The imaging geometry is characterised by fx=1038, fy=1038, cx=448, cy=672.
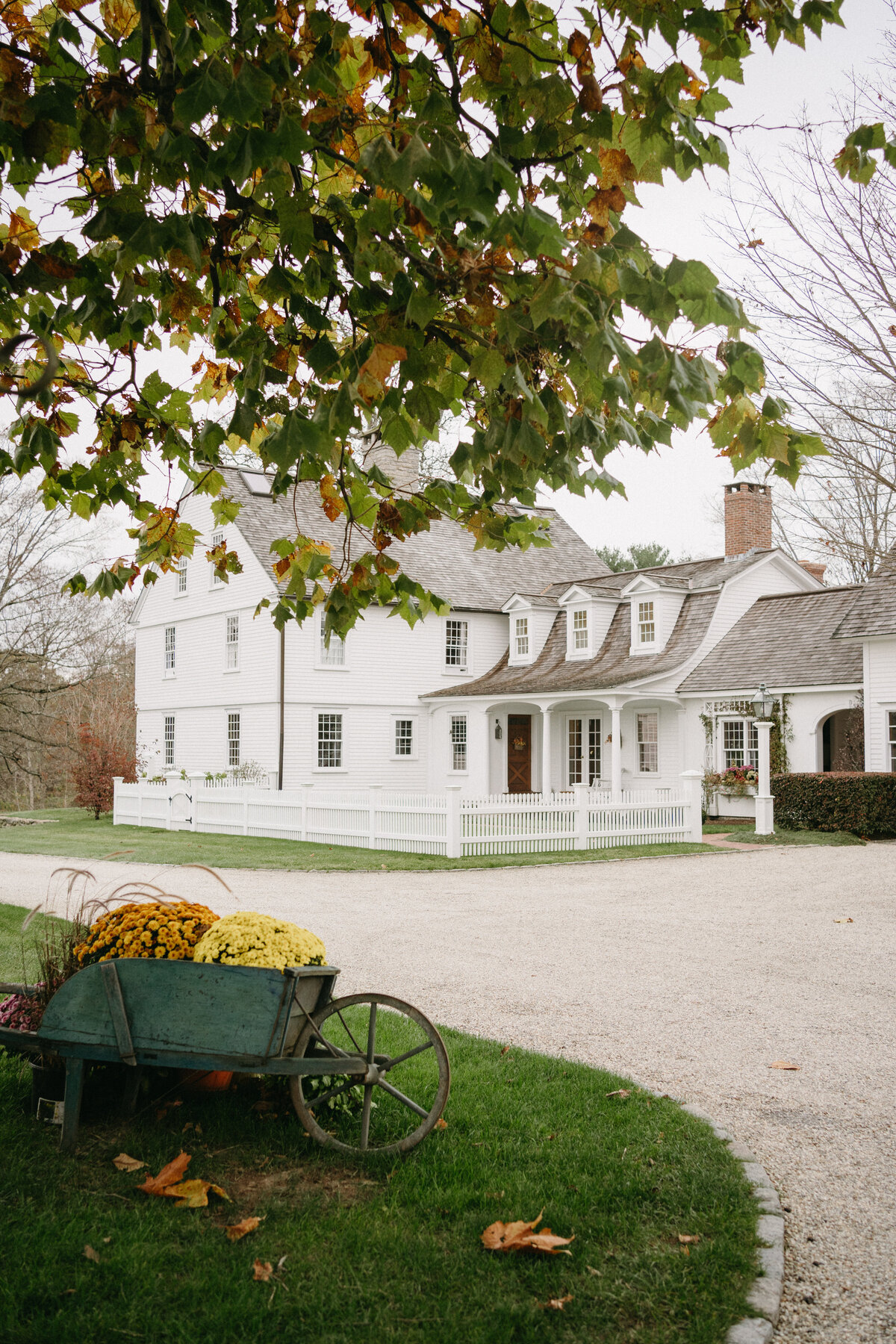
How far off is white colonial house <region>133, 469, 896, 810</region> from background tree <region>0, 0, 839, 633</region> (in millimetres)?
19936

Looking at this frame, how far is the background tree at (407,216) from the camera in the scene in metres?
3.58

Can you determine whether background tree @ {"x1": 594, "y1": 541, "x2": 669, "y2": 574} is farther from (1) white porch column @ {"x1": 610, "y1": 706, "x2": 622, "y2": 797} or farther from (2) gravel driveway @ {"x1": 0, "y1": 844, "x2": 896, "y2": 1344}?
(2) gravel driveway @ {"x1": 0, "y1": 844, "x2": 896, "y2": 1344}

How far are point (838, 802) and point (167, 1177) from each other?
67.5ft

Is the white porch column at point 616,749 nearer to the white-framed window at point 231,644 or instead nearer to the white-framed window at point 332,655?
the white-framed window at point 332,655

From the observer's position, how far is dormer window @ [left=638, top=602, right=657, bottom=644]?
2831 cm

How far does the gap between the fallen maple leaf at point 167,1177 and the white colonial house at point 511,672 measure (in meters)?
21.5

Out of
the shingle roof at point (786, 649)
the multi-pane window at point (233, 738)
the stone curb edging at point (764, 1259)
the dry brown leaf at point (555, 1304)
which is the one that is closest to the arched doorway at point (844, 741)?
the shingle roof at point (786, 649)

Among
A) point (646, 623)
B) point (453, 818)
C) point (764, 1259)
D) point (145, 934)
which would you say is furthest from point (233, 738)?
point (764, 1259)

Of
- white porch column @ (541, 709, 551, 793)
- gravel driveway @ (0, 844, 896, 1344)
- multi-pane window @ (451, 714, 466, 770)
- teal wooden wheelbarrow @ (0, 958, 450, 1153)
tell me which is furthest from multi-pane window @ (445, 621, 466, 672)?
teal wooden wheelbarrow @ (0, 958, 450, 1153)

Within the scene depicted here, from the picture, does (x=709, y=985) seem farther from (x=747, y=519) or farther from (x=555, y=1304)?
(x=747, y=519)

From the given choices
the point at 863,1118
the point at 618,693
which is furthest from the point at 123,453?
the point at 618,693

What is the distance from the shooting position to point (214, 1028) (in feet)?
13.8

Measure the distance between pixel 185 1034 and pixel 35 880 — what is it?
12088mm

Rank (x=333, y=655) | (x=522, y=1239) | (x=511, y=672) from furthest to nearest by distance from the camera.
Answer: (x=511, y=672)
(x=333, y=655)
(x=522, y=1239)
